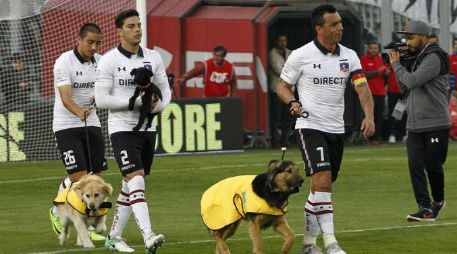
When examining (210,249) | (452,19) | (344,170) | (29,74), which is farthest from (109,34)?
(210,249)

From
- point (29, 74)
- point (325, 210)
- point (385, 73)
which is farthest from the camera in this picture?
point (385, 73)

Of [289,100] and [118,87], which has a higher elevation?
[118,87]

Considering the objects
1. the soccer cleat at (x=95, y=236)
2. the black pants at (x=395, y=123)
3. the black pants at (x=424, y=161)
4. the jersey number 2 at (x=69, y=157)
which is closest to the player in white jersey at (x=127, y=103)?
the soccer cleat at (x=95, y=236)

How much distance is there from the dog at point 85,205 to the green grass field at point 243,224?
240 millimetres

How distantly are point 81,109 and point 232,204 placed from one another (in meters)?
2.96

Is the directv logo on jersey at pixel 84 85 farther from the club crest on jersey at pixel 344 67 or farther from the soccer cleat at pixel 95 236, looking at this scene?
the club crest on jersey at pixel 344 67

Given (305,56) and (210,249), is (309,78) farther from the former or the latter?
(210,249)

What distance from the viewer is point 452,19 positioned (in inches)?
1336

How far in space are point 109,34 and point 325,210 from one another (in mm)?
13579

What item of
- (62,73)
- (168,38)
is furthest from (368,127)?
(168,38)

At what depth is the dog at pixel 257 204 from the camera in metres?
12.9

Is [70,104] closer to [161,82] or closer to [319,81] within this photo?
[161,82]

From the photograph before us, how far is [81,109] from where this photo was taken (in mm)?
15523

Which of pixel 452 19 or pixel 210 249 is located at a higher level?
pixel 452 19
